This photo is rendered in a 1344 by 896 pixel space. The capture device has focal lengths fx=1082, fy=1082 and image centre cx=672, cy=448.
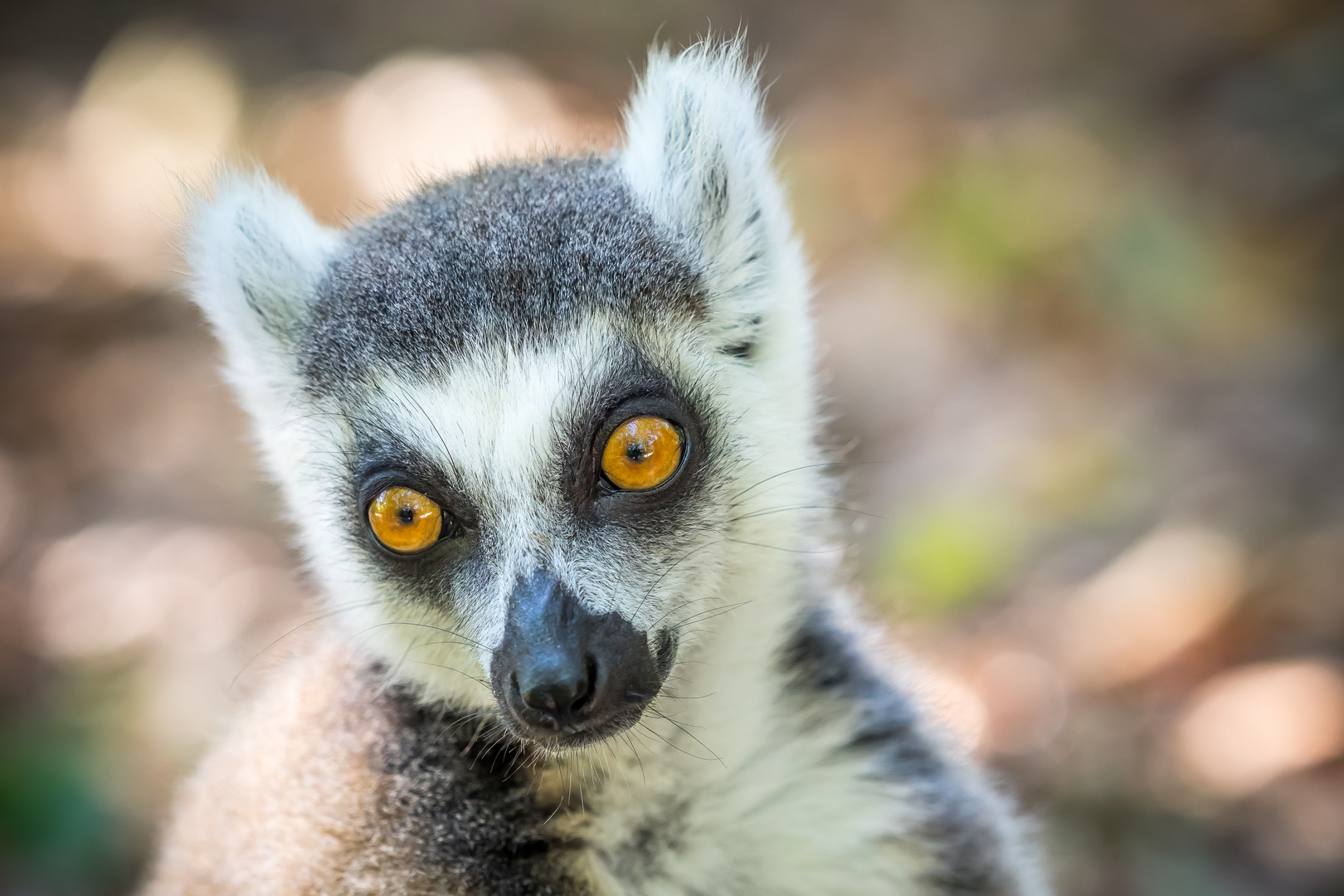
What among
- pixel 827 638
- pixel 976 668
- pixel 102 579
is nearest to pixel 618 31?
pixel 102 579

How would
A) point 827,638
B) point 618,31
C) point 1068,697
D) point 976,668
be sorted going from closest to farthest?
point 827,638
point 1068,697
point 976,668
point 618,31

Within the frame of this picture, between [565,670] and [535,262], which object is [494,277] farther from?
[565,670]

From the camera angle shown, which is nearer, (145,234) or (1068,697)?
(1068,697)

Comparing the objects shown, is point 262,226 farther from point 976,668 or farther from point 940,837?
point 976,668

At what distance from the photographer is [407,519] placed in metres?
2.40

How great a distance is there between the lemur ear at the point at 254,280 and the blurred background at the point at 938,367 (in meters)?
0.17

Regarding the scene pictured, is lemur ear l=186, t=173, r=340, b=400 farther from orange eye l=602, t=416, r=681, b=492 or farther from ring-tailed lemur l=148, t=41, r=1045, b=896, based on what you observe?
orange eye l=602, t=416, r=681, b=492

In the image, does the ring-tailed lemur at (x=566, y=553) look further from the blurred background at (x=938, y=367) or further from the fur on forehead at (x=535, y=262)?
the blurred background at (x=938, y=367)

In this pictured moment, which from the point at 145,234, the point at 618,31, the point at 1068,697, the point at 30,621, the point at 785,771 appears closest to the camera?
the point at 785,771

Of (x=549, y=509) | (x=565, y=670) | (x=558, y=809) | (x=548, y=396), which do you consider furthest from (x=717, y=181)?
(x=558, y=809)

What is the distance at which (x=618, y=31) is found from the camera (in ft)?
32.2

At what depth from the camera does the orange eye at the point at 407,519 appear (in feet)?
7.84

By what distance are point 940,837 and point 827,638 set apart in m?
0.57

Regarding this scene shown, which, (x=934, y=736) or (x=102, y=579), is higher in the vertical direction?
(x=934, y=736)
